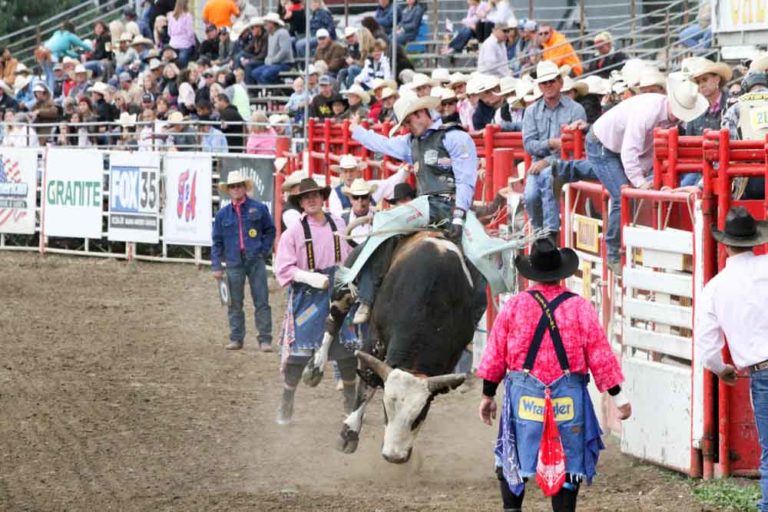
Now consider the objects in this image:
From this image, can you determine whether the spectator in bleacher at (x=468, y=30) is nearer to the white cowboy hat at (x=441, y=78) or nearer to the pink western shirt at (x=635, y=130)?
the white cowboy hat at (x=441, y=78)

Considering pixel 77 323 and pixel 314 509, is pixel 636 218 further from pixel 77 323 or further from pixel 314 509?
pixel 77 323

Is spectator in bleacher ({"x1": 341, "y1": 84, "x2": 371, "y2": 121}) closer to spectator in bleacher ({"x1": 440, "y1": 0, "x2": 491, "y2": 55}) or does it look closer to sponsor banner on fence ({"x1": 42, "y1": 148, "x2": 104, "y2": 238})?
spectator in bleacher ({"x1": 440, "y1": 0, "x2": 491, "y2": 55})

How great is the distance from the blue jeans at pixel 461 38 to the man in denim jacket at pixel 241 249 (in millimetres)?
9006

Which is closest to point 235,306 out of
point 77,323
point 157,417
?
point 77,323

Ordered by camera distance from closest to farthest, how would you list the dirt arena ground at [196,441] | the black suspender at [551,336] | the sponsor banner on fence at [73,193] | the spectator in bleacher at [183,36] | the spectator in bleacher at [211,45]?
1. the black suspender at [551,336]
2. the dirt arena ground at [196,441]
3. the sponsor banner on fence at [73,193]
4. the spectator in bleacher at [211,45]
5. the spectator in bleacher at [183,36]

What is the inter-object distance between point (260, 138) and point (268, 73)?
3648 mm

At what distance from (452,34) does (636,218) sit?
577 inches

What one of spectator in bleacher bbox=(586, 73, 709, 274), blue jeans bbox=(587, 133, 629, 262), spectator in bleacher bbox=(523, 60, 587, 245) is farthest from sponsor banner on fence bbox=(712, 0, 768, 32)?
blue jeans bbox=(587, 133, 629, 262)

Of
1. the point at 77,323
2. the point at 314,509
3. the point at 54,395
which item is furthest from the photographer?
the point at 77,323

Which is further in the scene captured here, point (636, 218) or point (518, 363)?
point (636, 218)

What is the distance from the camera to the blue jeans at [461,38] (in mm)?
22391

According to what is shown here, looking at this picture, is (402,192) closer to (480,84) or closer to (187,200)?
(480,84)

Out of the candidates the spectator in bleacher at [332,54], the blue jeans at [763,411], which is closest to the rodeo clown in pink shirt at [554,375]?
the blue jeans at [763,411]

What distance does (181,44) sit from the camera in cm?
2694
